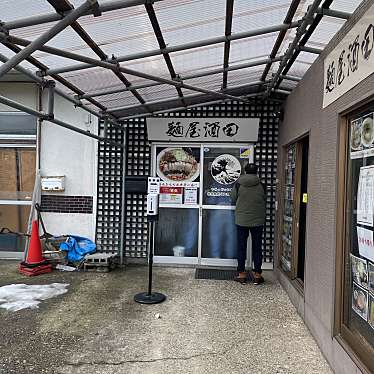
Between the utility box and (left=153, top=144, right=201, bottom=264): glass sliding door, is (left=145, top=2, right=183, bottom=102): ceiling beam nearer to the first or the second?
(left=153, top=144, right=201, bottom=264): glass sliding door

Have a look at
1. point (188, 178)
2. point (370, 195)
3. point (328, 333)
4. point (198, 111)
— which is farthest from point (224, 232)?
point (370, 195)

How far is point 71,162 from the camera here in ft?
21.9

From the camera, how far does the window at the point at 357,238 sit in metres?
2.68

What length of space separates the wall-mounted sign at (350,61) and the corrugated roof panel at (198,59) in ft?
3.75

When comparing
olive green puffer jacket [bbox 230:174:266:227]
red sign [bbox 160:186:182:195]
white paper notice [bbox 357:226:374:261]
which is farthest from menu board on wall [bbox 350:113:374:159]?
red sign [bbox 160:186:182:195]

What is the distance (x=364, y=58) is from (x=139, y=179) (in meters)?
4.39

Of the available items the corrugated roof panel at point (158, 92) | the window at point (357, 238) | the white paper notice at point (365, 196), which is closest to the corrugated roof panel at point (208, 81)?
the corrugated roof panel at point (158, 92)

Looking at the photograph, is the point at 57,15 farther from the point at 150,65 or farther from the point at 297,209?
the point at 297,209

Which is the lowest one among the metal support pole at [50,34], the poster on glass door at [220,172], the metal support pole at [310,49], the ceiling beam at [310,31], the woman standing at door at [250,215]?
the woman standing at door at [250,215]

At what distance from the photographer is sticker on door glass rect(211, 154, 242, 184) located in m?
6.55

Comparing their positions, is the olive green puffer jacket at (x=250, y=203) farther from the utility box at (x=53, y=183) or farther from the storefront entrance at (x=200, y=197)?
the utility box at (x=53, y=183)

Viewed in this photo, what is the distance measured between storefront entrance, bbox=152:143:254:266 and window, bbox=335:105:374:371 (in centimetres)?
343

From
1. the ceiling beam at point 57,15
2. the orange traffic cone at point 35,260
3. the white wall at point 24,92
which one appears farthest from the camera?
the white wall at point 24,92

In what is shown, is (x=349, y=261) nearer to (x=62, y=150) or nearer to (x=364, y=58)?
(x=364, y=58)
